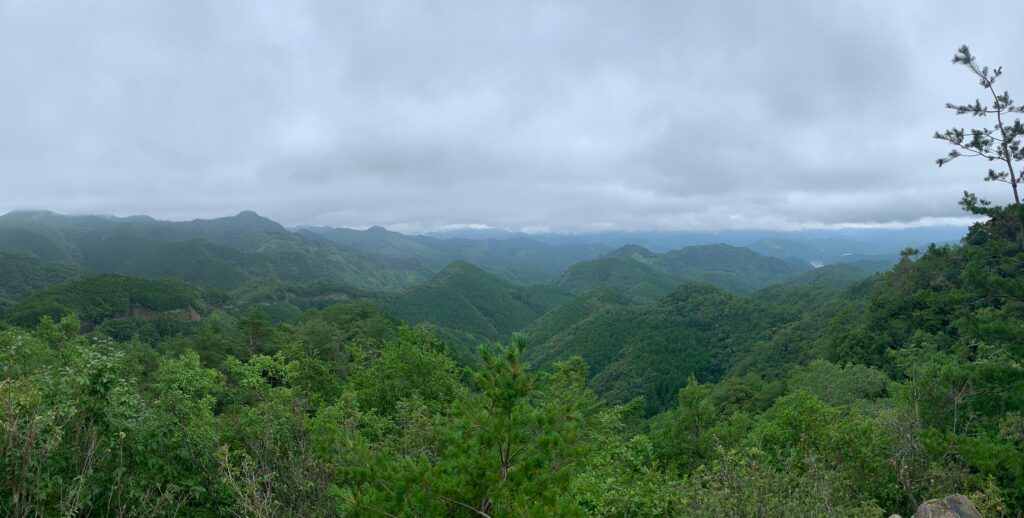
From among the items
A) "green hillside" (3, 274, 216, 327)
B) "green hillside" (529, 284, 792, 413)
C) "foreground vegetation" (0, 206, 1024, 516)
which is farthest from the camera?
"green hillside" (529, 284, 792, 413)

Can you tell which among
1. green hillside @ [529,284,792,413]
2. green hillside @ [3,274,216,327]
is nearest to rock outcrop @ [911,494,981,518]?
green hillside @ [529,284,792,413]

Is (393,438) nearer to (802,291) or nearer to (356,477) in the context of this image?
(356,477)

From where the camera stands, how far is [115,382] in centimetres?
762

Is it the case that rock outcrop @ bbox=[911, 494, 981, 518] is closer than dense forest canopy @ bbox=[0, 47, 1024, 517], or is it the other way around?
dense forest canopy @ bbox=[0, 47, 1024, 517]

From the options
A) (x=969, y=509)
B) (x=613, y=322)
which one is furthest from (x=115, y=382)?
(x=613, y=322)

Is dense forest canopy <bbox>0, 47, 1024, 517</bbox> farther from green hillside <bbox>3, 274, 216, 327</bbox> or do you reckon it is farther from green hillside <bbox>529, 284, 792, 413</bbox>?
green hillside <bbox>3, 274, 216, 327</bbox>

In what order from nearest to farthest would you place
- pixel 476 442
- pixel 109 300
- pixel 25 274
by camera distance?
1. pixel 476 442
2. pixel 109 300
3. pixel 25 274

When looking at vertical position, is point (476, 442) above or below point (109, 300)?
above

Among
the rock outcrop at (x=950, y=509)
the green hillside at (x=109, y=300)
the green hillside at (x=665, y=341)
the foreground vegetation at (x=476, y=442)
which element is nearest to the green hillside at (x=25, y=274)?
the green hillside at (x=109, y=300)

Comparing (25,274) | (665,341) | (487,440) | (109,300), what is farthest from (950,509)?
(25,274)

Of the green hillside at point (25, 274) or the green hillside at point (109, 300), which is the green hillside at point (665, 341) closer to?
the green hillside at point (109, 300)

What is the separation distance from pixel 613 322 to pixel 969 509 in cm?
12824

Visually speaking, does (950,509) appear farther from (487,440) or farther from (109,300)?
(109,300)

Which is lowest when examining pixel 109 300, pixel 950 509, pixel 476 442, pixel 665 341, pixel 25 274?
pixel 665 341
